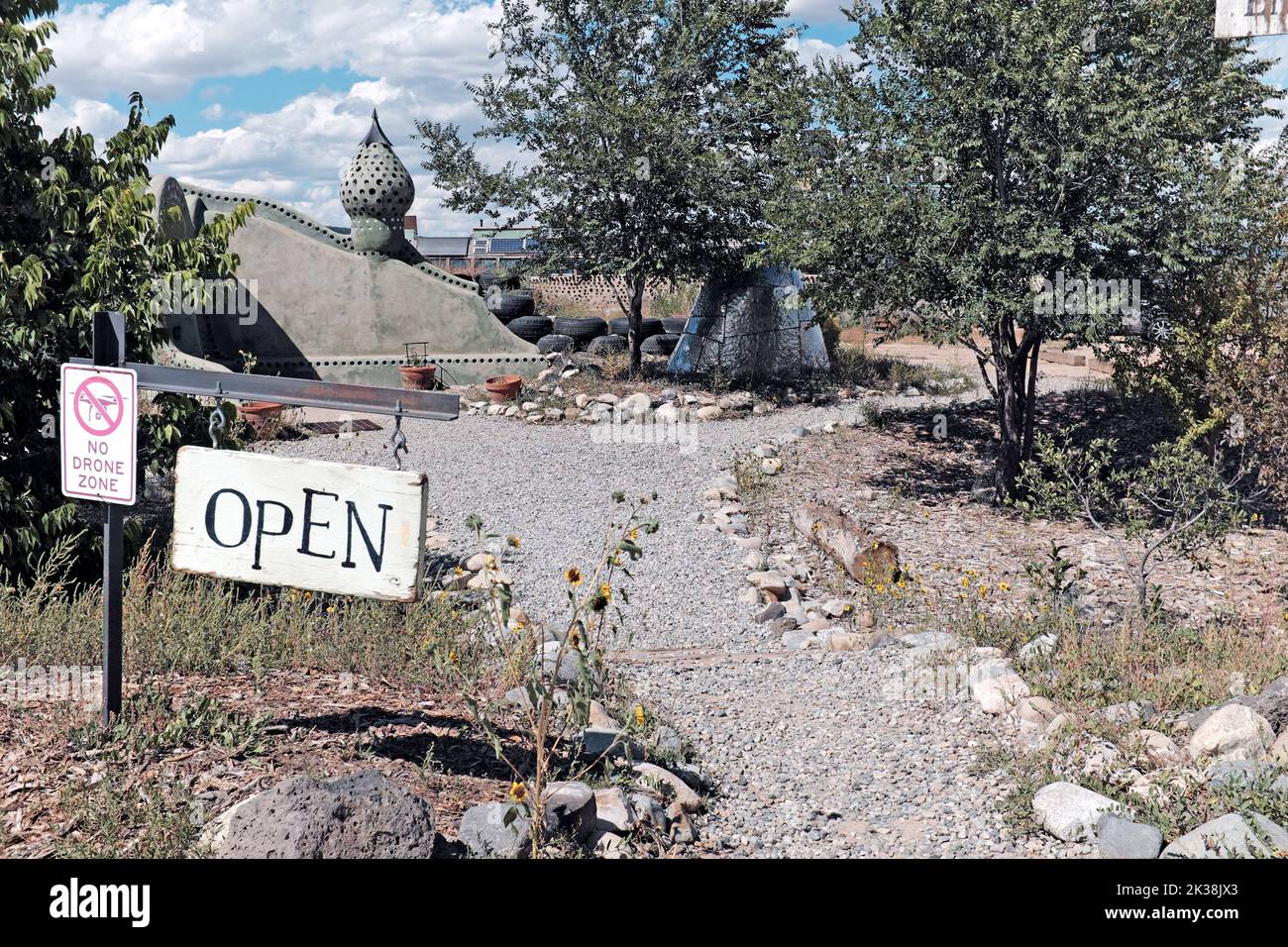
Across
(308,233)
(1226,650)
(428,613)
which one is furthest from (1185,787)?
(308,233)

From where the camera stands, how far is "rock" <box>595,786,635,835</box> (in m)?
4.16

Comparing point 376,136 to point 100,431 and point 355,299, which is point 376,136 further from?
point 100,431

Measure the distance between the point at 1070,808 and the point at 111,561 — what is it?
154 inches

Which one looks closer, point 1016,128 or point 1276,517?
point 1016,128

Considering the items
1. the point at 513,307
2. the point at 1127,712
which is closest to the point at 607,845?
the point at 1127,712

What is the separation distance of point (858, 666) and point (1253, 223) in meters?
7.15

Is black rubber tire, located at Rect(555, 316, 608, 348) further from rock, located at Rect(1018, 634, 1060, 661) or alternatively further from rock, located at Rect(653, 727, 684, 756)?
rock, located at Rect(653, 727, 684, 756)

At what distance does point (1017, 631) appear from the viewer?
6.97m

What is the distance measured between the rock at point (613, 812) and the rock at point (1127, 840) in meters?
1.85

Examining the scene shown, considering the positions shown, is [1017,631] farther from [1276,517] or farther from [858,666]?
[1276,517]

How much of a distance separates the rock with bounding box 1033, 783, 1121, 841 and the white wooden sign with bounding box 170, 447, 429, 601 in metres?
2.87

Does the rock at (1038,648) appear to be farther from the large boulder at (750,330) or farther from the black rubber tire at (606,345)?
the black rubber tire at (606,345)

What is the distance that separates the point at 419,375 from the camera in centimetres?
1702

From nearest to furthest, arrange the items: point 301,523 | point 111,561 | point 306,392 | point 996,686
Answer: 1. point 301,523
2. point 306,392
3. point 111,561
4. point 996,686
